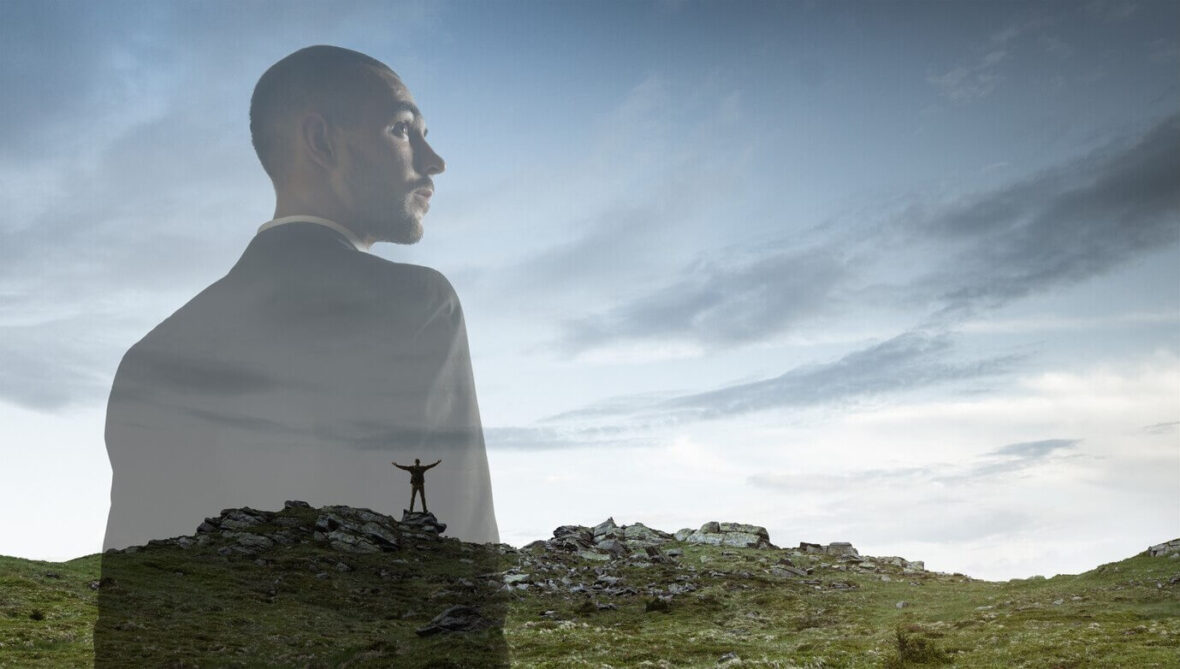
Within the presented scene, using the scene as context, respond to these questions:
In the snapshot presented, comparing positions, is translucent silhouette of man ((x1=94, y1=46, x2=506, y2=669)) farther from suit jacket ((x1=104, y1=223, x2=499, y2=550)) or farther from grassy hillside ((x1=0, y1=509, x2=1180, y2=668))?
grassy hillside ((x1=0, y1=509, x2=1180, y2=668))

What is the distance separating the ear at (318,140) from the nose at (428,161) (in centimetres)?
455

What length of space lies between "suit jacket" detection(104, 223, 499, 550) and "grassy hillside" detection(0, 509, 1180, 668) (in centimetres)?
572

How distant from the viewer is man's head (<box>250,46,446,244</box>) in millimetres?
42031

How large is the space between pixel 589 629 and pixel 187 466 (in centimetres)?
Result: 2181

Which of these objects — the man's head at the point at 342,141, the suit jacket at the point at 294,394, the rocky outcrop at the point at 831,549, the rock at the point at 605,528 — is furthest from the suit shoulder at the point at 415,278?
the rocky outcrop at the point at 831,549

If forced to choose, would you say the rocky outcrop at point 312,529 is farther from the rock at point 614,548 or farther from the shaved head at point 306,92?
the shaved head at point 306,92

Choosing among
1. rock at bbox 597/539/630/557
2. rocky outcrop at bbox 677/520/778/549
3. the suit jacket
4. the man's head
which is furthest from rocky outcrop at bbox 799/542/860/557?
the man's head

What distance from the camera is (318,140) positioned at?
41.9 m

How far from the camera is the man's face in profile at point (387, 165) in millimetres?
42312

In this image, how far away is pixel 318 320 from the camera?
4266cm

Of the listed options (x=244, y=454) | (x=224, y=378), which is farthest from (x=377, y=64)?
(x=244, y=454)

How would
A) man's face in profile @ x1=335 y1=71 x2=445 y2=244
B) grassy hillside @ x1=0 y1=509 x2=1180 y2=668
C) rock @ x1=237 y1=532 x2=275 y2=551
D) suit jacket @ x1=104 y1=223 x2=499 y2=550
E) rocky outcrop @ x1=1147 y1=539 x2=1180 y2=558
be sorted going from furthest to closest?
rock @ x1=237 y1=532 x2=275 y2=551, rocky outcrop @ x1=1147 y1=539 x2=1180 y2=558, man's face in profile @ x1=335 y1=71 x2=445 y2=244, suit jacket @ x1=104 y1=223 x2=499 y2=550, grassy hillside @ x1=0 y1=509 x2=1180 y2=668

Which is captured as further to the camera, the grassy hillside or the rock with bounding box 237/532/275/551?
the rock with bounding box 237/532/275/551

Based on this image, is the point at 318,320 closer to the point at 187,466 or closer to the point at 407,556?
the point at 187,466
